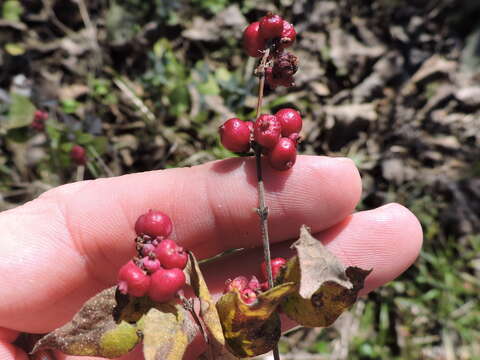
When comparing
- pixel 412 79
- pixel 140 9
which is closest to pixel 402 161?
pixel 412 79

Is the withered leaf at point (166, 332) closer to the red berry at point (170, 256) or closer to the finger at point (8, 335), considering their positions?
the red berry at point (170, 256)

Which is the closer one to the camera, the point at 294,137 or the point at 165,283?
the point at 165,283

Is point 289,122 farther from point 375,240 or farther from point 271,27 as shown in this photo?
point 375,240

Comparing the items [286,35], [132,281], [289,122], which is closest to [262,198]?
[289,122]

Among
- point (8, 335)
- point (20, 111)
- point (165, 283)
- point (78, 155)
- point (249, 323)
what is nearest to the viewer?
point (165, 283)

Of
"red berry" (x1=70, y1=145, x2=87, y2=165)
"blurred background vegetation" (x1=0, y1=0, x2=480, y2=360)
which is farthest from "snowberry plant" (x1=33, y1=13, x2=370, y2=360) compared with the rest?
"red berry" (x1=70, y1=145, x2=87, y2=165)

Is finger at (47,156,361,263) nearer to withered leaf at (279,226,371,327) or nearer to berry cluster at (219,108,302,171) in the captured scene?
berry cluster at (219,108,302,171)

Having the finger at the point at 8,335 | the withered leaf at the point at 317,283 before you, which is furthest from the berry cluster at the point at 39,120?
the withered leaf at the point at 317,283
